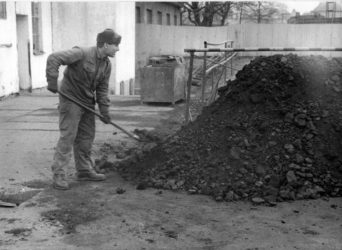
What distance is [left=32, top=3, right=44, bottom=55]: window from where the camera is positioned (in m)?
14.8

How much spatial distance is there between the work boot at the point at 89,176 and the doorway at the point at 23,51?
910cm

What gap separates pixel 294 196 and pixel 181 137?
1.75 metres

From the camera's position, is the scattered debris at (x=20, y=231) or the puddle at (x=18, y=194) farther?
the puddle at (x=18, y=194)

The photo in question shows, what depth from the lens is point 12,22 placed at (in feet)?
42.4

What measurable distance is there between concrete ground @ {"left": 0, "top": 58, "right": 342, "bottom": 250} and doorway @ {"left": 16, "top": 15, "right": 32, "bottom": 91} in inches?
323

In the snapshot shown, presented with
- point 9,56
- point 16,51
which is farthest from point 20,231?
point 16,51

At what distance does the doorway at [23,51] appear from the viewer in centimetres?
1390

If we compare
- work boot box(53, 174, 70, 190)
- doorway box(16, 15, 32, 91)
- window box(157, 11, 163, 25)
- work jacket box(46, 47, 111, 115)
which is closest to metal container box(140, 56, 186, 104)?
doorway box(16, 15, 32, 91)

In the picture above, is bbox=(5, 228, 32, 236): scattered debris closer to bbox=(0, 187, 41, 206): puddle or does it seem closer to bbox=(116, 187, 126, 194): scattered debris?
bbox=(0, 187, 41, 206): puddle

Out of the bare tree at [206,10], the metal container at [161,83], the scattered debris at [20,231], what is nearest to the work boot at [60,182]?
the scattered debris at [20,231]

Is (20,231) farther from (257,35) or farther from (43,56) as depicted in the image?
(257,35)

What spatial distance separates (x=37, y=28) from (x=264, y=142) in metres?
11.2

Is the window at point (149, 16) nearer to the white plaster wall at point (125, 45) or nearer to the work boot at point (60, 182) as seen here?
the white plaster wall at point (125, 45)

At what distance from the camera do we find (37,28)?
49.4 feet
